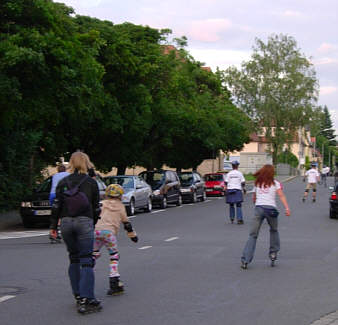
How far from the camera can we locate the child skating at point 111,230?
8320 millimetres

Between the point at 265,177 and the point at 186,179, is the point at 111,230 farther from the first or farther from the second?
the point at 186,179

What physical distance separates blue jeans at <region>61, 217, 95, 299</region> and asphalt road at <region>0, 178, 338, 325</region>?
1.04 ft

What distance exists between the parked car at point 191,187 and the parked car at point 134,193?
6675 mm

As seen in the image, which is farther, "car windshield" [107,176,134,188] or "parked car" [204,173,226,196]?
"parked car" [204,173,226,196]

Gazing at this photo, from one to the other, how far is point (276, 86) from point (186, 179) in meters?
40.1

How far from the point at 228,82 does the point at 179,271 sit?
64.7 metres

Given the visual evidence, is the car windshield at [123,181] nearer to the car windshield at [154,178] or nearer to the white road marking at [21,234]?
the car windshield at [154,178]

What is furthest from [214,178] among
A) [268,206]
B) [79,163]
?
[79,163]

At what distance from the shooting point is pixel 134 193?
2486 cm

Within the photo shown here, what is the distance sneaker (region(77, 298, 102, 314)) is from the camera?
23.6 ft

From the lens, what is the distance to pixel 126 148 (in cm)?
3369

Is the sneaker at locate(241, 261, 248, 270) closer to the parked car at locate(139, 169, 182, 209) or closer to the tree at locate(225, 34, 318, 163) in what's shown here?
the parked car at locate(139, 169, 182, 209)

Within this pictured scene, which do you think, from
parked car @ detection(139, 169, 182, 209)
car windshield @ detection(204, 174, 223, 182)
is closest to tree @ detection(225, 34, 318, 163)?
car windshield @ detection(204, 174, 223, 182)

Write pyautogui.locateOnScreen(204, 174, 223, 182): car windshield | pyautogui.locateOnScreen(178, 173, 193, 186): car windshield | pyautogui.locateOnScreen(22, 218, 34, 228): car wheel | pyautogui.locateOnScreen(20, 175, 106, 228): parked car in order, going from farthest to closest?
pyautogui.locateOnScreen(204, 174, 223, 182): car windshield → pyautogui.locateOnScreen(178, 173, 193, 186): car windshield → pyautogui.locateOnScreen(22, 218, 34, 228): car wheel → pyautogui.locateOnScreen(20, 175, 106, 228): parked car
